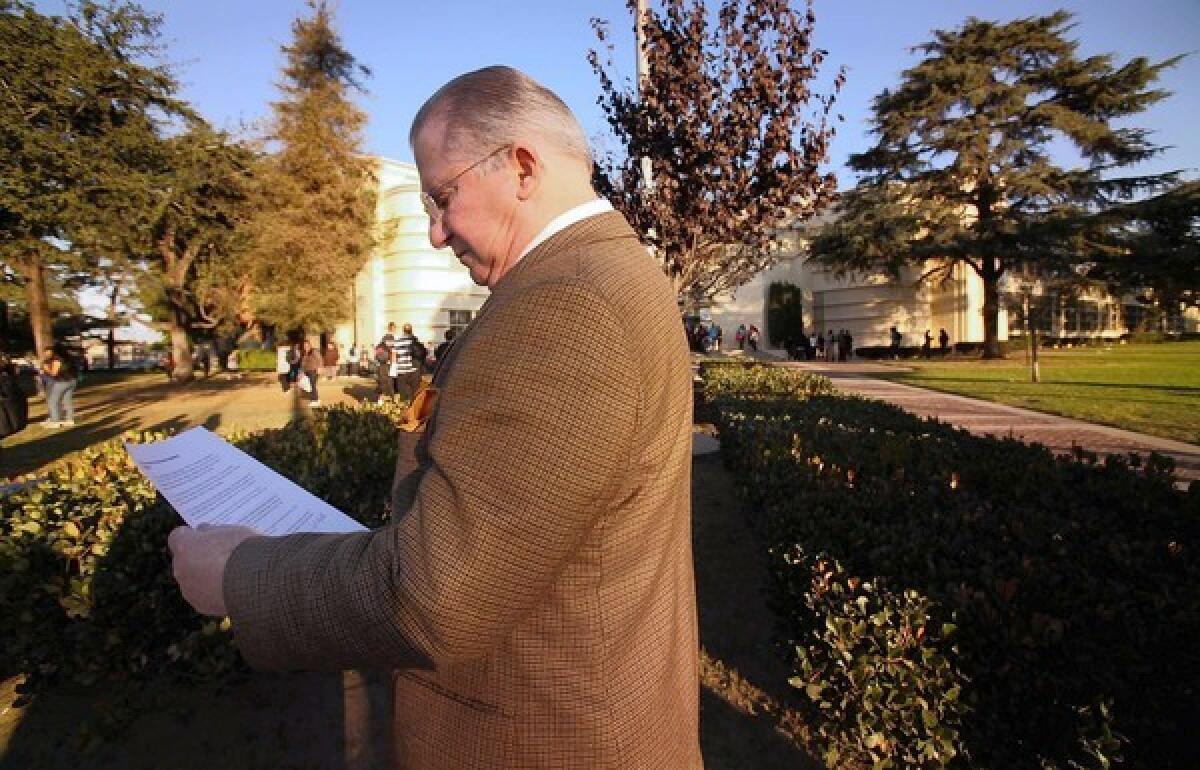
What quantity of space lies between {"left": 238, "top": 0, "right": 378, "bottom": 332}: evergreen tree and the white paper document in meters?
26.0

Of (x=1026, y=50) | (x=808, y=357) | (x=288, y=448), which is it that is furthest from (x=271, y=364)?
(x=1026, y=50)

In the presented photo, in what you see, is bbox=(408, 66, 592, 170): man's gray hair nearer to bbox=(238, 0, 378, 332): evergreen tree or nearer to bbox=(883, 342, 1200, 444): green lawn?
bbox=(883, 342, 1200, 444): green lawn

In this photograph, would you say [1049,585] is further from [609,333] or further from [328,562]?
[328,562]

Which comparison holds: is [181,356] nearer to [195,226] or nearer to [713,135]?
[195,226]

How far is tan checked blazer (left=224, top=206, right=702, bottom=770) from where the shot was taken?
0.87m

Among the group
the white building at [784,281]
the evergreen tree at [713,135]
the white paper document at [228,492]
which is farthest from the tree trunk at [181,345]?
the white paper document at [228,492]

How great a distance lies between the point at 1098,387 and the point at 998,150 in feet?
57.0

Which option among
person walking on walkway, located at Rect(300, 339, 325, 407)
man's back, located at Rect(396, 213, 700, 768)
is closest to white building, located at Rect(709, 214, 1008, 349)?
person walking on walkway, located at Rect(300, 339, 325, 407)

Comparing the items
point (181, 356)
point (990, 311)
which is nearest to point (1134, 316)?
point (990, 311)

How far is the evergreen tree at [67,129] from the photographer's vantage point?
1142 centimetres

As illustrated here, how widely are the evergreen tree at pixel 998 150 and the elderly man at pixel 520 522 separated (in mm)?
31518

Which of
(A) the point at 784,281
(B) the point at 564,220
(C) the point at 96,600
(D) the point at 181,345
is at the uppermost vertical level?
(A) the point at 784,281

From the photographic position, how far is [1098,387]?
1600 cm

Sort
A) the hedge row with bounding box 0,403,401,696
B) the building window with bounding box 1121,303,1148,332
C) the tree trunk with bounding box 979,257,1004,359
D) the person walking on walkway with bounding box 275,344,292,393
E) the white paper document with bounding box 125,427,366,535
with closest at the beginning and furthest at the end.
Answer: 1. the white paper document with bounding box 125,427,366,535
2. the hedge row with bounding box 0,403,401,696
3. the person walking on walkway with bounding box 275,344,292,393
4. the tree trunk with bounding box 979,257,1004,359
5. the building window with bounding box 1121,303,1148,332
